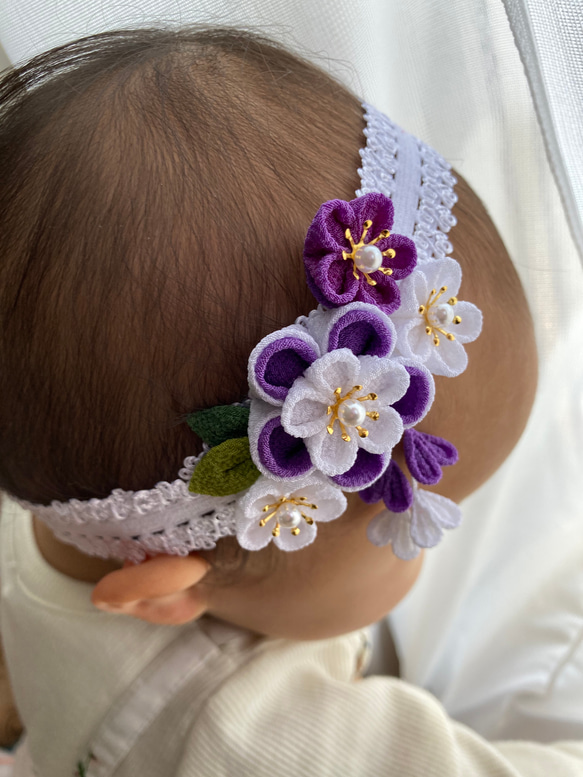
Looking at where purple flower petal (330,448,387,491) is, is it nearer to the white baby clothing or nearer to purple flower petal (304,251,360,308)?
purple flower petal (304,251,360,308)

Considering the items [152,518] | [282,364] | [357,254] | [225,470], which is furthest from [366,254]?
[152,518]

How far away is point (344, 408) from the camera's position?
0.50m

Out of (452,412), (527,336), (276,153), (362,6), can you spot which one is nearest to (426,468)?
(452,412)

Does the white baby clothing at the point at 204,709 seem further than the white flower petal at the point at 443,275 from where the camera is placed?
Yes

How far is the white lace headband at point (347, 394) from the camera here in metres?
0.50

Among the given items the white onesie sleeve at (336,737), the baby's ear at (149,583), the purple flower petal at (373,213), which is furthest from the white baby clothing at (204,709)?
the purple flower petal at (373,213)

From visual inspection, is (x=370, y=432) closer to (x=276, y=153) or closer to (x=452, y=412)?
(x=452, y=412)

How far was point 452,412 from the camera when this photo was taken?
63cm

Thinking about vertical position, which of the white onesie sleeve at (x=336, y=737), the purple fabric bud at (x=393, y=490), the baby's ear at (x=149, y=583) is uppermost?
the purple fabric bud at (x=393, y=490)

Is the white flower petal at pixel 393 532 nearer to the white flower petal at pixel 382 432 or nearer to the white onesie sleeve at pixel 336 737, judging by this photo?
the white flower petal at pixel 382 432

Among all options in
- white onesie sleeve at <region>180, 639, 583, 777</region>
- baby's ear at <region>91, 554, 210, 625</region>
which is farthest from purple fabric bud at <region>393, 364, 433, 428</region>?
white onesie sleeve at <region>180, 639, 583, 777</region>

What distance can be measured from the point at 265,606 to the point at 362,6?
0.73 metres

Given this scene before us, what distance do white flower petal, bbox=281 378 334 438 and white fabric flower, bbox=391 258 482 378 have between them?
9cm

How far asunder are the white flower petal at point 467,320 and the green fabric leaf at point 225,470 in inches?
8.6
